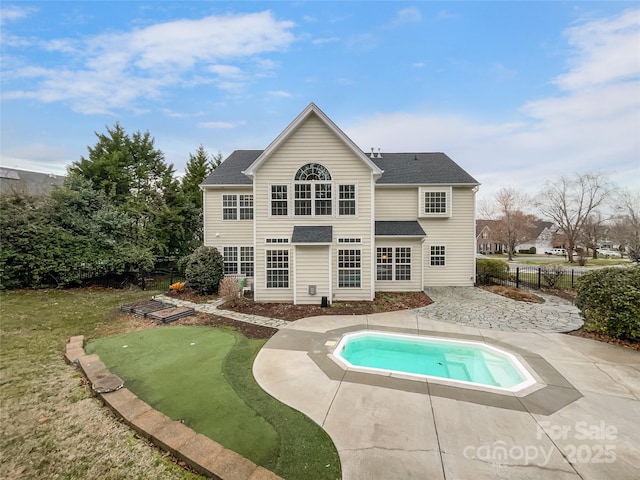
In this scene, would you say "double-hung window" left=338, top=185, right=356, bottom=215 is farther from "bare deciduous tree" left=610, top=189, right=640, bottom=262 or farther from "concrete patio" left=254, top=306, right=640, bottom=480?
"bare deciduous tree" left=610, top=189, right=640, bottom=262

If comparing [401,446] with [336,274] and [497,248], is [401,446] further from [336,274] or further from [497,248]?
[497,248]

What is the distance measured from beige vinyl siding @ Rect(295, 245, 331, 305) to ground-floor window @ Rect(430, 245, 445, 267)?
7693 mm

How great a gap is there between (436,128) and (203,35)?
17.3m

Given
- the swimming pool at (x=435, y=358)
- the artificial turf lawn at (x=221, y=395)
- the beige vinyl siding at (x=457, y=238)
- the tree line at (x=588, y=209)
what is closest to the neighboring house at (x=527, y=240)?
the tree line at (x=588, y=209)

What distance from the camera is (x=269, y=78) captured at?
683 inches

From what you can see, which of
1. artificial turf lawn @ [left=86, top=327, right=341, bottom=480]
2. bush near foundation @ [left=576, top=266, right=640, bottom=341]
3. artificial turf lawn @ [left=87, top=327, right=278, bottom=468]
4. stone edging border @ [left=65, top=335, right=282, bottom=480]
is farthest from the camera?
bush near foundation @ [left=576, top=266, right=640, bottom=341]

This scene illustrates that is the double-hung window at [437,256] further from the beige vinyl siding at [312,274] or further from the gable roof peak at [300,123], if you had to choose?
the beige vinyl siding at [312,274]

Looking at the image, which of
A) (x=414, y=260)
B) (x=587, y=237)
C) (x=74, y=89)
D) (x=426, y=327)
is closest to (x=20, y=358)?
(x=426, y=327)

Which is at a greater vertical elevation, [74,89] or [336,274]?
[74,89]

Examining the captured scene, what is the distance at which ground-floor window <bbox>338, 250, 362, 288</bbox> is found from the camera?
12.4 meters

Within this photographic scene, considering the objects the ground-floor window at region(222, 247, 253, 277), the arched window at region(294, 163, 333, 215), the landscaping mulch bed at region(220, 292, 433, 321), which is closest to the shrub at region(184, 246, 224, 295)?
the ground-floor window at region(222, 247, 253, 277)

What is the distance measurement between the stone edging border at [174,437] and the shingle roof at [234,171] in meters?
12.0

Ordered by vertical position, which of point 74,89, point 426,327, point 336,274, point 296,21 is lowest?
point 426,327

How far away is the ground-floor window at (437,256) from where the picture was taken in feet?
52.6
